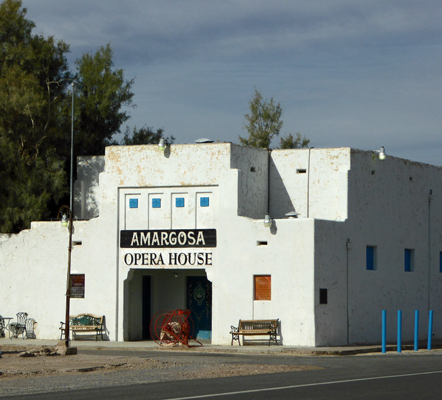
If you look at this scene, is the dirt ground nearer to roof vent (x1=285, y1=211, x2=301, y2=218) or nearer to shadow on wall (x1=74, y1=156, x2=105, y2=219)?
roof vent (x1=285, y1=211, x2=301, y2=218)

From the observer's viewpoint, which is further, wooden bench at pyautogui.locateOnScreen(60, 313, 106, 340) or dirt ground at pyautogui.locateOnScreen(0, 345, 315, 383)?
wooden bench at pyautogui.locateOnScreen(60, 313, 106, 340)

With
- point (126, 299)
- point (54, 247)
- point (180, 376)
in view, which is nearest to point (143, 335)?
point (126, 299)

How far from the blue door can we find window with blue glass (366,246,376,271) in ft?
20.2

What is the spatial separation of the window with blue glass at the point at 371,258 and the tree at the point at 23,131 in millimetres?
13784

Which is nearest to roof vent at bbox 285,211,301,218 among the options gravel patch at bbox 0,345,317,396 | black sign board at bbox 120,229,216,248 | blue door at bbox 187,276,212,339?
black sign board at bbox 120,229,216,248

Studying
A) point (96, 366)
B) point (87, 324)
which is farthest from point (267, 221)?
point (96, 366)

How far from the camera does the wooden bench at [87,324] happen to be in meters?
29.6

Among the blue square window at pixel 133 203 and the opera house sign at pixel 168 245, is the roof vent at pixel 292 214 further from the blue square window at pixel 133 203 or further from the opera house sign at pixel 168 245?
the blue square window at pixel 133 203

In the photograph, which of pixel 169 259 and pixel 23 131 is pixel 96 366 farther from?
pixel 23 131

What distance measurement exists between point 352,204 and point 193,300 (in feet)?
24.7

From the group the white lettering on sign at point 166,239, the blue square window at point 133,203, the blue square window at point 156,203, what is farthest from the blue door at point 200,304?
the blue square window at point 133,203

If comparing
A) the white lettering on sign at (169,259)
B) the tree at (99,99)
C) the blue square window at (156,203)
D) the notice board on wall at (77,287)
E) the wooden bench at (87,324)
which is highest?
the tree at (99,99)

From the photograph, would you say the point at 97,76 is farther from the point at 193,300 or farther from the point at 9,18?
the point at 193,300

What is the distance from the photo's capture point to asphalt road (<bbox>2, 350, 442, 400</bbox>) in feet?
44.1
